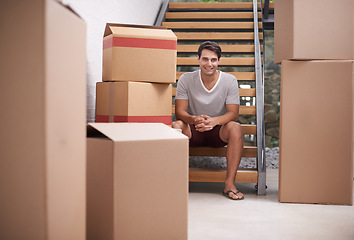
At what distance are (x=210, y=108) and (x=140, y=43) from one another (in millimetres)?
886

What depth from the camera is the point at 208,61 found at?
2.88 meters

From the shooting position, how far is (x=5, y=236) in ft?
3.64

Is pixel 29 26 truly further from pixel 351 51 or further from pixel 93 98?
pixel 351 51

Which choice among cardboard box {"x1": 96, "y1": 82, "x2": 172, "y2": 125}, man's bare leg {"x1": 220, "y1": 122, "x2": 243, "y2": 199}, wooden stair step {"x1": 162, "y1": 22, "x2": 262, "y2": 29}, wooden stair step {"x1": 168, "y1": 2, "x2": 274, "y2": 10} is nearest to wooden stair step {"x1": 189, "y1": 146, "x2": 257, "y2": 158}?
man's bare leg {"x1": 220, "y1": 122, "x2": 243, "y2": 199}

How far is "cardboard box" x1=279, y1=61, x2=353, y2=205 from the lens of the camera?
2.49 meters

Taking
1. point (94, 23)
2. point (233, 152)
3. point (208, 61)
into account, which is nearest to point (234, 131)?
point (233, 152)

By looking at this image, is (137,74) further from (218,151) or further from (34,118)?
(34,118)

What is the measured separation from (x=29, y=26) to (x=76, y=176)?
446mm

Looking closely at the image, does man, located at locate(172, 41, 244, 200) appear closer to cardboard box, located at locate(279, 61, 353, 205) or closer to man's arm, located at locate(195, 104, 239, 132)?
man's arm, located at locate(195, 104, 239, 132)

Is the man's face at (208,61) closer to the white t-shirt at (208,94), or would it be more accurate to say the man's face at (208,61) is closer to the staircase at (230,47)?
the white t-shirt at (208,94)

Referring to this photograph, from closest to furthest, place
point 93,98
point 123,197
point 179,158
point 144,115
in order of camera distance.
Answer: point 123,197, point 179,158, point 144,115, point 93,98

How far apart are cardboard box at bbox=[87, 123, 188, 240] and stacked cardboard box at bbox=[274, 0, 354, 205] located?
47.0 inches

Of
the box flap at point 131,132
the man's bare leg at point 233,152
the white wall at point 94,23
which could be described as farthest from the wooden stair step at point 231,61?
the box flap at point 131,132

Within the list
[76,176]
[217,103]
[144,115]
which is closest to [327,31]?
[217,103]
